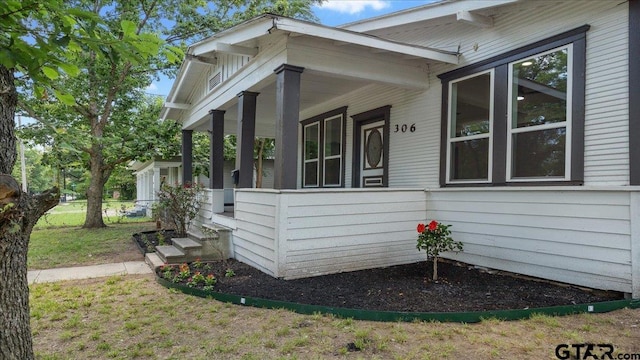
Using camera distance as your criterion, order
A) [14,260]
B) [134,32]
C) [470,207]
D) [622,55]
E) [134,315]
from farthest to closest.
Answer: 1. [470,207]
2. [622,55]
3. [134,315]
4. [14,260]
5. [134,32]

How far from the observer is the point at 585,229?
12.9ft

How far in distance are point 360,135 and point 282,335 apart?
17.0 feet

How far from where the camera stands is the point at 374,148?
7.20 metres

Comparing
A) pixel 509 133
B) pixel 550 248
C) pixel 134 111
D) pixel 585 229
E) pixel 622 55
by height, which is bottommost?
pixel 550 248

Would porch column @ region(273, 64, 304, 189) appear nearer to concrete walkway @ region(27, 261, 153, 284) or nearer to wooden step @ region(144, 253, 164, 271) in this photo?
wooden step @ region(144, 253, 164, 271)

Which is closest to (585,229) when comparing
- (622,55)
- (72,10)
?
(622,55)

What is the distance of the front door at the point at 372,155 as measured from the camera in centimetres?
698

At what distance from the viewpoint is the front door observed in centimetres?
698

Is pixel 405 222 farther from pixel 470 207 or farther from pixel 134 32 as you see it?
pixel 134 32

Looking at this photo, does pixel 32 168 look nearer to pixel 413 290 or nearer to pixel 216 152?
pixel 216 152

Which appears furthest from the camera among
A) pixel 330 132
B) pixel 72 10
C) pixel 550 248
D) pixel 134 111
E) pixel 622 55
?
pixel 134 111

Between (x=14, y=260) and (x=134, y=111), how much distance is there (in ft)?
39.3

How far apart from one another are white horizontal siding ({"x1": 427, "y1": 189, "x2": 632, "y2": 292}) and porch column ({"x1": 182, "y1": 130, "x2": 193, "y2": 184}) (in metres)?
6.95

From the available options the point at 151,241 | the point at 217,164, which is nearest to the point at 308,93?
the point at 217,164
